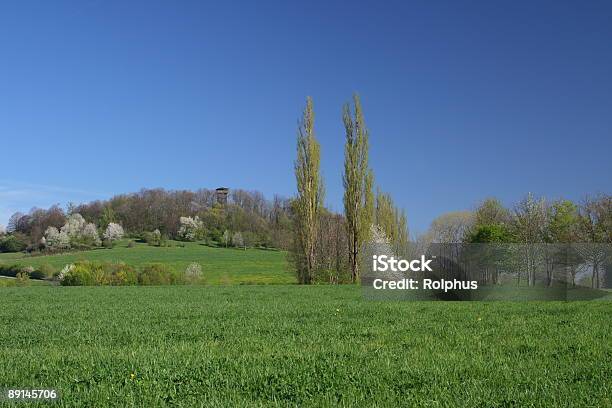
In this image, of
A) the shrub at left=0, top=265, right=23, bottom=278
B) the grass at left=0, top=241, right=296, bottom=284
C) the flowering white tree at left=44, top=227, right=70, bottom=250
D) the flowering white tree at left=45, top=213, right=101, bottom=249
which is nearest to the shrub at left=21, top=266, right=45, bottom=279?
the shrub at left=0, top=265, right=23, bottom=278

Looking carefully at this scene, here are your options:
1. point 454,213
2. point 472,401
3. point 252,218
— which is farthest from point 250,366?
point 252,218

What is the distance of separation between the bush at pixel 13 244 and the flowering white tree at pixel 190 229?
2215cm

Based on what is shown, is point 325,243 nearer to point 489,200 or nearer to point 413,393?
point 489,200

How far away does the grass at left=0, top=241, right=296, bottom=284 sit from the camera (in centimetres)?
6147

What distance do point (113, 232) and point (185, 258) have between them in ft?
52.6

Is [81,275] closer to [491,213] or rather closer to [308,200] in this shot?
[308,200]

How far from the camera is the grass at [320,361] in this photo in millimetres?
4887

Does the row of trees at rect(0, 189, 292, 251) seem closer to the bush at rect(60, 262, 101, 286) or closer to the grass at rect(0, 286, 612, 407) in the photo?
the bush at rect(60, 262, 101, 286)

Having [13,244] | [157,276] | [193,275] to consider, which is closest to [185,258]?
[13,244]

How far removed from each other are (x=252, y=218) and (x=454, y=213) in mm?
31239

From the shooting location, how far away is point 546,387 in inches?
201

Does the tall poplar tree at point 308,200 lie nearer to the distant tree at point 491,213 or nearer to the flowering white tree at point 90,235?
the distant tree at point 491,213

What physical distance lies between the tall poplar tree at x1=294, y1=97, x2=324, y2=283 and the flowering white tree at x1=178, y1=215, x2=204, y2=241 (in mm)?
47968

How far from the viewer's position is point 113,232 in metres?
78.5
